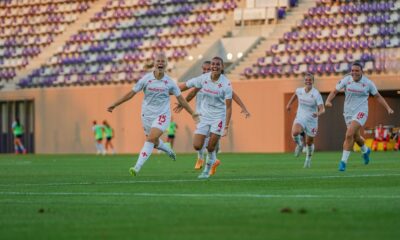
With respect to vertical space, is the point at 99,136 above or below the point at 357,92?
below

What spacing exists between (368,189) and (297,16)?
113 ft

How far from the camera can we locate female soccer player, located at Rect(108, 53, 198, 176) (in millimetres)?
19938

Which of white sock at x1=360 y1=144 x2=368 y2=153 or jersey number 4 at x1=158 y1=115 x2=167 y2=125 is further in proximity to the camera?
white sock at x1=360 y1=144 x2=368 y2=153

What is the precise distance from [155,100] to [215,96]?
1.41 meters

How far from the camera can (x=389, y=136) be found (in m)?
45.2

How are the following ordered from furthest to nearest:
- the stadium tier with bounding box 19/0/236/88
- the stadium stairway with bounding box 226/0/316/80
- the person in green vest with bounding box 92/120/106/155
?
1. the stadium tier with bounding box 19/0/236/88
2. the person in green vest with bounding box 92/120/106/155
3. the stadium stairway with bounding box 226/0/316/80

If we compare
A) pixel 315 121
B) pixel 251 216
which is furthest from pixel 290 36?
pixel 251 216

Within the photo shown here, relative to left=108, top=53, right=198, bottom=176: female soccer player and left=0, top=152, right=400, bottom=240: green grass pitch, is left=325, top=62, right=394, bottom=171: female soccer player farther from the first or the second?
left=0, top=152, right=400, bottom=240: green grass pitch

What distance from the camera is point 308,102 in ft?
91.0

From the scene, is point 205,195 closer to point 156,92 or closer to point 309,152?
point 156,92

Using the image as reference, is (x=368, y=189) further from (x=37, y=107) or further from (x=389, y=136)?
(x=37, y=107)

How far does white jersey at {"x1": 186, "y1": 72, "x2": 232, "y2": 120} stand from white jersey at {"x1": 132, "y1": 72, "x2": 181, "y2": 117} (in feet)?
2.21

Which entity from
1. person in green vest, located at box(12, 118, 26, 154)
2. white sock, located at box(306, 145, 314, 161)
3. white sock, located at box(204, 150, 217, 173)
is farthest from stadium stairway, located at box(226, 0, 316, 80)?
white sock, located at box(204, 150, 217, 173)

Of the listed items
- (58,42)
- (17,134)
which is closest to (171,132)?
(17,134)
